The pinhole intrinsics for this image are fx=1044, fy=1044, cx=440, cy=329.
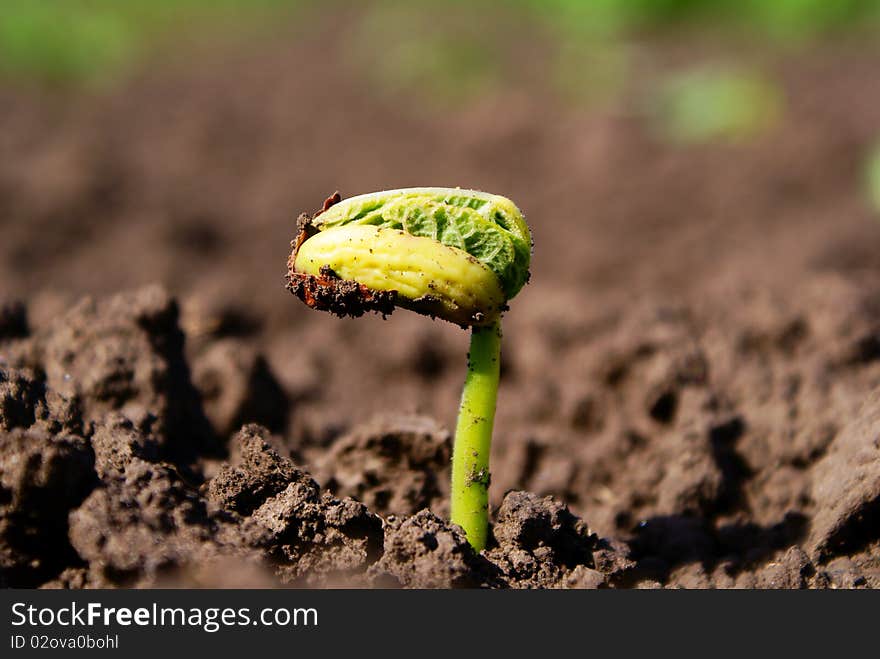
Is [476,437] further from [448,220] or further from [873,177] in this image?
[873,177]

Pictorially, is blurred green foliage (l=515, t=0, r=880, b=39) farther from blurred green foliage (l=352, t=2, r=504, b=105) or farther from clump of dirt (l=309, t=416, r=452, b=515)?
clump of dirt (l=309, t=416, r=452, b=515)

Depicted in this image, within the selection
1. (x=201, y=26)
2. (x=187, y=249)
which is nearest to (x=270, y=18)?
(x=201, y=26)

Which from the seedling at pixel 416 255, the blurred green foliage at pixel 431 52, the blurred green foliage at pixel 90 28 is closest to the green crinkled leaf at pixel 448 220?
the seedling at pixel 416 255

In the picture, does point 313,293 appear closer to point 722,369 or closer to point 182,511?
point 182,511

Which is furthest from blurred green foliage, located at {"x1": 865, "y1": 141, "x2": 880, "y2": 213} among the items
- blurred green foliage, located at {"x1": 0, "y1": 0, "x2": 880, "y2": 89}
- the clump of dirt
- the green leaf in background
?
the clump of dirt

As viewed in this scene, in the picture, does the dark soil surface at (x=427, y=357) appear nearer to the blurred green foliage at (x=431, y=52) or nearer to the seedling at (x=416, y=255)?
the blurred green foliage at (x=431, y=52)

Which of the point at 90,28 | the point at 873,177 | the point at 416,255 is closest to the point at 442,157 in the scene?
the point at 873,177

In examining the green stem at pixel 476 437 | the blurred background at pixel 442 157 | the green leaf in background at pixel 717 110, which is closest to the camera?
the green stem at pixel 476 437
